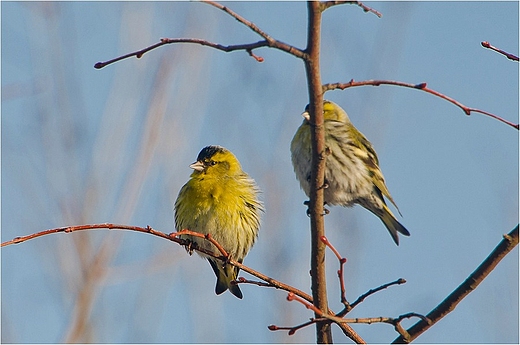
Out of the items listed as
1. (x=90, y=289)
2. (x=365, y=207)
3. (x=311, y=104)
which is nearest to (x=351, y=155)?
(x=365, y=207)

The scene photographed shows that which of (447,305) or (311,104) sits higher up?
(311,104)

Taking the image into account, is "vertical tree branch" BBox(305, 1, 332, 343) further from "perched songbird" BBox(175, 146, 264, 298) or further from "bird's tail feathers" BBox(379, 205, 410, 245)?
"bird's tail feathers" BBox(379, 205, 410, 245)

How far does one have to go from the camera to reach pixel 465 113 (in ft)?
7.36

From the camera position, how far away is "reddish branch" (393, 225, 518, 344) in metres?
2.00

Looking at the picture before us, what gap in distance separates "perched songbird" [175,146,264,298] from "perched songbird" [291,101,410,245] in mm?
457

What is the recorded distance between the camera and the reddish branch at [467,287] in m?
2.00

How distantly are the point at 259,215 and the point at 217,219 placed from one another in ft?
1.47

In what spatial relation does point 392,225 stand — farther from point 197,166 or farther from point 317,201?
point 317,201

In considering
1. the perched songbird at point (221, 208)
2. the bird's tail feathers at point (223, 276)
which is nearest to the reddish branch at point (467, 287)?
the perched songbird at point (221, 208)

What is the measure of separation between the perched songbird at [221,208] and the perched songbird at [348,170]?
1.50 feet

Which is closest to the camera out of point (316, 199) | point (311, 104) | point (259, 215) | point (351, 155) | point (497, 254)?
point (497, 254)

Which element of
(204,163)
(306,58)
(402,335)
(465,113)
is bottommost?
(402,335)

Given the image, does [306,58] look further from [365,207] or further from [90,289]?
[90,289]

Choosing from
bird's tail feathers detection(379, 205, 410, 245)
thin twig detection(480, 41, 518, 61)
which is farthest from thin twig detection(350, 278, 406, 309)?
bird's tail feathers detection(379, 205, 410, 245)
